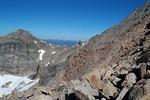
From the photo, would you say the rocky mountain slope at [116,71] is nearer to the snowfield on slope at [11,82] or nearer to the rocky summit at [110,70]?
the rocky summit at [110,70]

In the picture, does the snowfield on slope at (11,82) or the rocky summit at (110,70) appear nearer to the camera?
the rocky summit at (110,70)

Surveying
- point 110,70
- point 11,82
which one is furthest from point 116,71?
point 11,82

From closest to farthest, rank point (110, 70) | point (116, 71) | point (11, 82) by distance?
point (116, 71), point (110, 70), point (11, 82)

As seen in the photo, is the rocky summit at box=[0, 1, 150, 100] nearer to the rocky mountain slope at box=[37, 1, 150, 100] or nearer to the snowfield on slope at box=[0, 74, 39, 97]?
the rocky mountain slope at box=[37, 1, 150, 100]

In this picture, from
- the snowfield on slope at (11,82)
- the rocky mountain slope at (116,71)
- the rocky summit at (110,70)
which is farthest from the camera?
the snowfield on slope at (11,82)

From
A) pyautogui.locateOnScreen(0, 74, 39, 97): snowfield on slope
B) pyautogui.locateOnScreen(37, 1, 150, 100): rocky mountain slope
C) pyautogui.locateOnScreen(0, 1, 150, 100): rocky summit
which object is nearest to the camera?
pyautogui.locateOnScreen(37, 1, 150, 100): rocky mountain slope

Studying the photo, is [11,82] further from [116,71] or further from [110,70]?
[116,71]

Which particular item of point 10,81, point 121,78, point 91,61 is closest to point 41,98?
point 121,78

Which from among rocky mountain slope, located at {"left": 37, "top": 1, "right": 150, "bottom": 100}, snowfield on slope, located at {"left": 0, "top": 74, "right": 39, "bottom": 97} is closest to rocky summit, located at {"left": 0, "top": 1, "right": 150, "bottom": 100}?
rocky mountain slope, located at {"left": 37, "top": 1, "right": 150, "bottom": 100}

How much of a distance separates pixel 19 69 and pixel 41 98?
518 ft

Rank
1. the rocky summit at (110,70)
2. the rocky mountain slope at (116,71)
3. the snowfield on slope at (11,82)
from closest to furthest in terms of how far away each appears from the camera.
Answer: the rocky mountain slope at (116,71)
the rocky summit at (110,70)
the snowfield on slope at (11,82)

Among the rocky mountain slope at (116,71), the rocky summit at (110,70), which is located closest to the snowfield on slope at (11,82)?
the rocky summit at (110,70)

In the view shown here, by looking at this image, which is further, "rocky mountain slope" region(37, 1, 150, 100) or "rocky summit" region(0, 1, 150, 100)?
"rocky summit" region(0, 1, 150, 100)

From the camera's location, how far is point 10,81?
149375 mm
